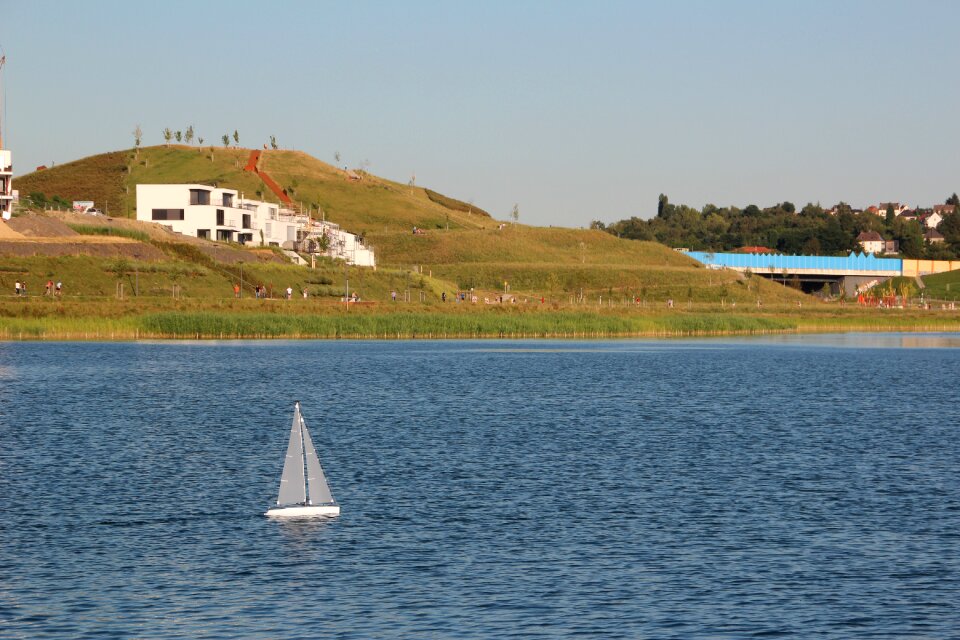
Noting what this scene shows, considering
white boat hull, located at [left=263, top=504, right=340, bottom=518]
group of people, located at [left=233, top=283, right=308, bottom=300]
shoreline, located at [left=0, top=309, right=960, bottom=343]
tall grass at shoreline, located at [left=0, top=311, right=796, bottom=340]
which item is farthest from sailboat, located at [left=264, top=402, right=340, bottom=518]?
group of people, located at [left=233, top=283, right=308, bottom=300]

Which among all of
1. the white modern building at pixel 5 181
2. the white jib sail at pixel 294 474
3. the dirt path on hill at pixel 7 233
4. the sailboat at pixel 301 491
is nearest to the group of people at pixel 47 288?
the dirt path on hill at pixel 7 233

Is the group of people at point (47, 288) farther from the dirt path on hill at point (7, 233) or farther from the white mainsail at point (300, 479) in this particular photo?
the white mainsail at point (300, 479)

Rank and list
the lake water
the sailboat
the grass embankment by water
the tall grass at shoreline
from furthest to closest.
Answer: the grass embankment by water, the tall grass at shoreline, the sailboat, the lake water

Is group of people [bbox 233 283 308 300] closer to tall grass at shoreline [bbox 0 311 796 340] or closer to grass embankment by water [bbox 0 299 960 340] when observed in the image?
grass embankment by water [bbox 0 299 960 340]

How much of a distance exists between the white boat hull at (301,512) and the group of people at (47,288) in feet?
346

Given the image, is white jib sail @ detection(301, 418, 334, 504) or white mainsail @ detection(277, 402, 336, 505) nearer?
white mainsail @ detection(277, 402, 336, 505)

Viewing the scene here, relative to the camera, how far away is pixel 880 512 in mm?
35844

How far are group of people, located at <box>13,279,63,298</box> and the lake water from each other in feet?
202

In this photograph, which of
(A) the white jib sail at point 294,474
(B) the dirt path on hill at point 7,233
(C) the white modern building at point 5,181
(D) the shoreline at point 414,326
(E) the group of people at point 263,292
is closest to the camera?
(A) the white jib sail at point 294,474

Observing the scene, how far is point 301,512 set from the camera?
115ft

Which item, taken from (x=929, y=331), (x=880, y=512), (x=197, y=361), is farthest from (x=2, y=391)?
(x=929, y=331)

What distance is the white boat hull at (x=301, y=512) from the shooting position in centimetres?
3500

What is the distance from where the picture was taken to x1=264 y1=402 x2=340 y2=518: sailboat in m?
33.7

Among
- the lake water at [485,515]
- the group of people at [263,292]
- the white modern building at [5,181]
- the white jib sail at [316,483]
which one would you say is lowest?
the lake water at [485,515]
